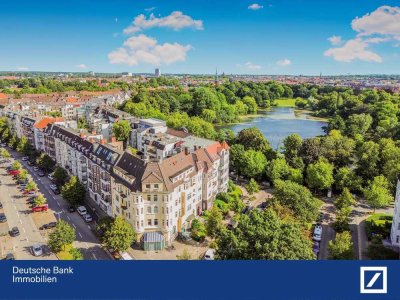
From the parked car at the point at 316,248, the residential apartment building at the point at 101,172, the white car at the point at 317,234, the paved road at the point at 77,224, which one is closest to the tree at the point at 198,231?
the paved road at the point at 77,224

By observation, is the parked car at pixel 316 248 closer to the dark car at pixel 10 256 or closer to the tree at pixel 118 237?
the tree at pixel 118 237

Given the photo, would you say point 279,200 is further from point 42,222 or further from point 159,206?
point 42,222

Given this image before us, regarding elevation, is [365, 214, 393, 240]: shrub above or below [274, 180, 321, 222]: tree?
below

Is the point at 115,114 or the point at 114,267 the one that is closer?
the point at 114,267

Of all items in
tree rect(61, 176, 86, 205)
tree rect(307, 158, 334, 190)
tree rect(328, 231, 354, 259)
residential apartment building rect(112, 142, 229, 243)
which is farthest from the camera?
tree rect(307, 158, 334, 190)

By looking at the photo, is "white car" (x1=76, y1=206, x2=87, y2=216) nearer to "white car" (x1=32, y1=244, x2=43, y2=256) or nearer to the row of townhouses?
the row of townhouses

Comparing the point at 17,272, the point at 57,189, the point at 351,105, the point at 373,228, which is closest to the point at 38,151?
the point at 57,189

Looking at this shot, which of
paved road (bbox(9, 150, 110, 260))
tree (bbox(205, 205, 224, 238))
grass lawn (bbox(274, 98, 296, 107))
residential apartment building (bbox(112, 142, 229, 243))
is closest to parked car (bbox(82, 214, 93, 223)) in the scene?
paved road (bbox(9, 150, 110, 260))
